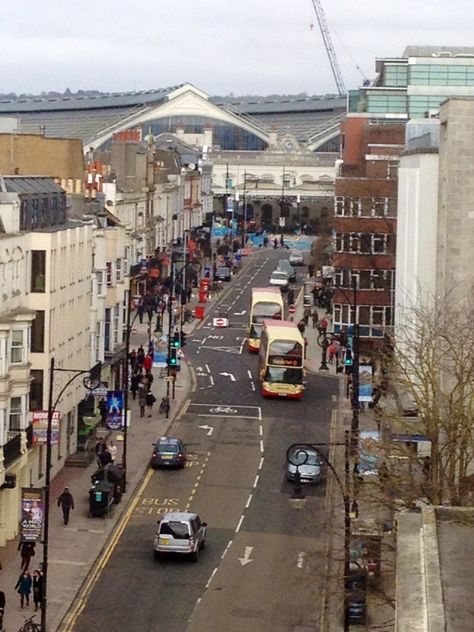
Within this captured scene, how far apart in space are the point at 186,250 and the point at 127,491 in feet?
239

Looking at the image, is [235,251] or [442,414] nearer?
[442,414]

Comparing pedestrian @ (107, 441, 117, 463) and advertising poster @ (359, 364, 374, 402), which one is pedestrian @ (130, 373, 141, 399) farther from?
pedestrian @ (107, 441, 117, 463)

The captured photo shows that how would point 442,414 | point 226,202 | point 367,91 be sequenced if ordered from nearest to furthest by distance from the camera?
point 442,414
point 367,91
point 226,202

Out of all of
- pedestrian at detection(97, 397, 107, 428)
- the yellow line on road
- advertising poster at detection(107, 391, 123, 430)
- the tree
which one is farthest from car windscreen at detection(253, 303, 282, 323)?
the tree

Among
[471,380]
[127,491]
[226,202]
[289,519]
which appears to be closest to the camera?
[471,380]

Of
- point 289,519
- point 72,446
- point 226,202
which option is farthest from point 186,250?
point 289,519

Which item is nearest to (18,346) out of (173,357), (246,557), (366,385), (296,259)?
(246,557)

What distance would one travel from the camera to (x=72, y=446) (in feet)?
→ 192

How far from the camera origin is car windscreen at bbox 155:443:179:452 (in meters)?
56.4

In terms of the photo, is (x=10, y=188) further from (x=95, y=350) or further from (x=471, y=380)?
(x=471, y=380)

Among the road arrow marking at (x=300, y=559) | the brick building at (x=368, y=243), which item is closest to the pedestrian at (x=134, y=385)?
the brick building at (x=368, y=243)

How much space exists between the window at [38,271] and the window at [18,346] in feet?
13.9

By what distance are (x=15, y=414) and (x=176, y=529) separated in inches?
254

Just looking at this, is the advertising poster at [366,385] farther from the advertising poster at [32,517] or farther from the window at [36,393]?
the advertising poster at [32,517]
